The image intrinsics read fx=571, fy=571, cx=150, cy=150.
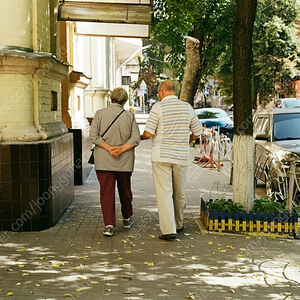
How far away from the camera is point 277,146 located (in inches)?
422

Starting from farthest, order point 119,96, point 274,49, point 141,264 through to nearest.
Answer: point 274,49 < point 119,96 < point 141,264

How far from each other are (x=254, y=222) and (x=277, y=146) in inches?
140

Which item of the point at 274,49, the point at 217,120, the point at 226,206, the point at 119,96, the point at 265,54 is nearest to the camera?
the point at 119,96

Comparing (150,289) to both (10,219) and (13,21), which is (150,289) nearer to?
(10,219)

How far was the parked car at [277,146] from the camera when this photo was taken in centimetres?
988

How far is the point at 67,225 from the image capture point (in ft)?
25.7

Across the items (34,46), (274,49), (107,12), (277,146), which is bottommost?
(277,146)

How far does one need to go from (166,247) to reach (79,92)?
7.45m

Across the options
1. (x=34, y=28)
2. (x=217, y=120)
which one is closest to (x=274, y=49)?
(x=217, y=120)

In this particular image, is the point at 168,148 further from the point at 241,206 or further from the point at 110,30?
the point at 110,30

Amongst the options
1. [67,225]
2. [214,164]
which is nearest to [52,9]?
[67,225]

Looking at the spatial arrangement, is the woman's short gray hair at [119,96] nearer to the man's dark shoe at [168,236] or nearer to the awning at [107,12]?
the man's dark shoe at [168,236]

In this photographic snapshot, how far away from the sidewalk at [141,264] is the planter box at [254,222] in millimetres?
205

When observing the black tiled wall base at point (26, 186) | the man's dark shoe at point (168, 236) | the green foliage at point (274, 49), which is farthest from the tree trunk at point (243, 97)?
the green foliage at point (274, 49)
